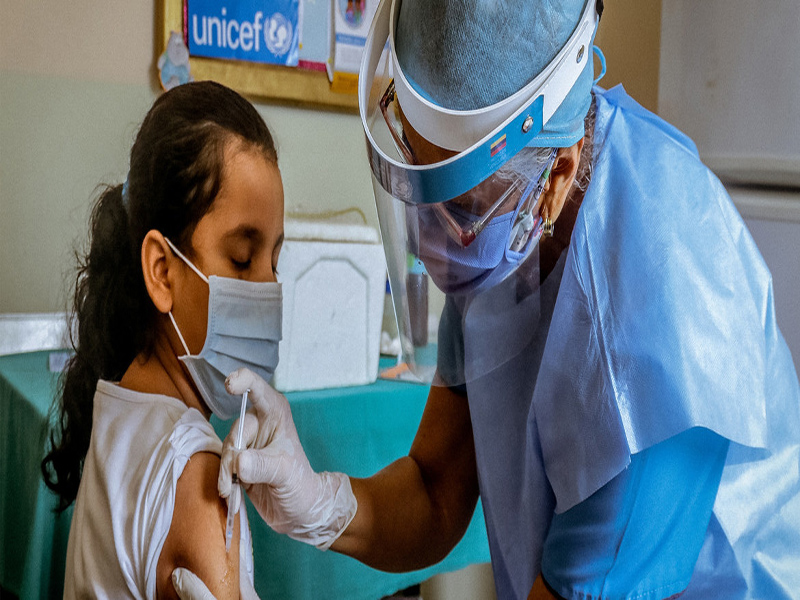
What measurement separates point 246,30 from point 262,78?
11 centimetres

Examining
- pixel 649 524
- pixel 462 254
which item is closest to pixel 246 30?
A: pixel 462 254

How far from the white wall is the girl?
0.34 m

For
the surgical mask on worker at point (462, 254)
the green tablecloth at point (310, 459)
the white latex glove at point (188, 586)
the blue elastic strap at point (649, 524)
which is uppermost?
the surgical mask on worker at point (462, 254)

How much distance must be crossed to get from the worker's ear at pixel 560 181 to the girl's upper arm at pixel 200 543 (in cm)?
46

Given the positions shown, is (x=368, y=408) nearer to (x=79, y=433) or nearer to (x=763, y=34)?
(x=79, y=433)

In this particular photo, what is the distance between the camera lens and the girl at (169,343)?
78 cm

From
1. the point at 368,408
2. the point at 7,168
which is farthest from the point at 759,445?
the point at 7,168

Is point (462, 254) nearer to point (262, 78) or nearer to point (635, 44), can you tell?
point (262, 78)

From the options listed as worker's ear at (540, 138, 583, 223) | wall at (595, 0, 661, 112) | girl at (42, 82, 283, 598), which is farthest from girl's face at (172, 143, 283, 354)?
wall at (595, 0, 661, 112)

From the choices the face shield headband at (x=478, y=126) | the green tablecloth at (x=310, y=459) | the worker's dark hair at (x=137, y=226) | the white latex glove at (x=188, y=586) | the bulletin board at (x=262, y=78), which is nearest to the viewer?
the face shield headband at (x=478, y=126)

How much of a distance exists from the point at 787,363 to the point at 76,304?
3.24 ft

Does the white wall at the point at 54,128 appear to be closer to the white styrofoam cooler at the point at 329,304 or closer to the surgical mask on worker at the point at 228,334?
the white styrofoam cooler at the point at 329,304

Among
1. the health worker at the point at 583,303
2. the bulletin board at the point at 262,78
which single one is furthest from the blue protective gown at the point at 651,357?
the bulletin board at the point at 262,78

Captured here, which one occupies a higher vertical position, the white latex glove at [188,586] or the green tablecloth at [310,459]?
the white latex glove at [188,586]
